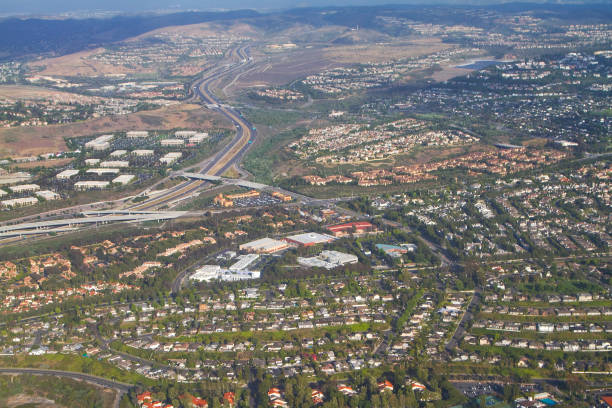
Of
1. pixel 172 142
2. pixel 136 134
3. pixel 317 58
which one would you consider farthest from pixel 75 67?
pixel 172 142

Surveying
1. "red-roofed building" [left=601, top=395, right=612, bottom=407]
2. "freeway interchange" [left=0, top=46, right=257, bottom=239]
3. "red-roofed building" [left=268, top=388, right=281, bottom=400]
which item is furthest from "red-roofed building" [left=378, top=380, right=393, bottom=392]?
Answer: "freeway interchange" [left=0, top=46, right=257, bottom=239]

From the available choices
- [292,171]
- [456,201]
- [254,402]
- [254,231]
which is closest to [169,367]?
[254,402]

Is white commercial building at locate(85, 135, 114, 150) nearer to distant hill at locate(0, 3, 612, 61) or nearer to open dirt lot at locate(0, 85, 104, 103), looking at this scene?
open dirt lot at locate(0, 85, 104, 103)

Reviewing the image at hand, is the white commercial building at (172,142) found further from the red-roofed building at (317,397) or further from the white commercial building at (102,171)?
the red-roofed building at (317,397)

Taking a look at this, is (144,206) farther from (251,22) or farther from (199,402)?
(251,22)

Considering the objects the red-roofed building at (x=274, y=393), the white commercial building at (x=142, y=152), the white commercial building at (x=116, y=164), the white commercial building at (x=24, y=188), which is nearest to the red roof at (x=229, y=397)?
the red-roofed building at (x=274, y=393)

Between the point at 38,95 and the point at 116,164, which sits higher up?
the point at 38,95

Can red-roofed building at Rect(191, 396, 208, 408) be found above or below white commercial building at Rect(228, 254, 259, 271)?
above
